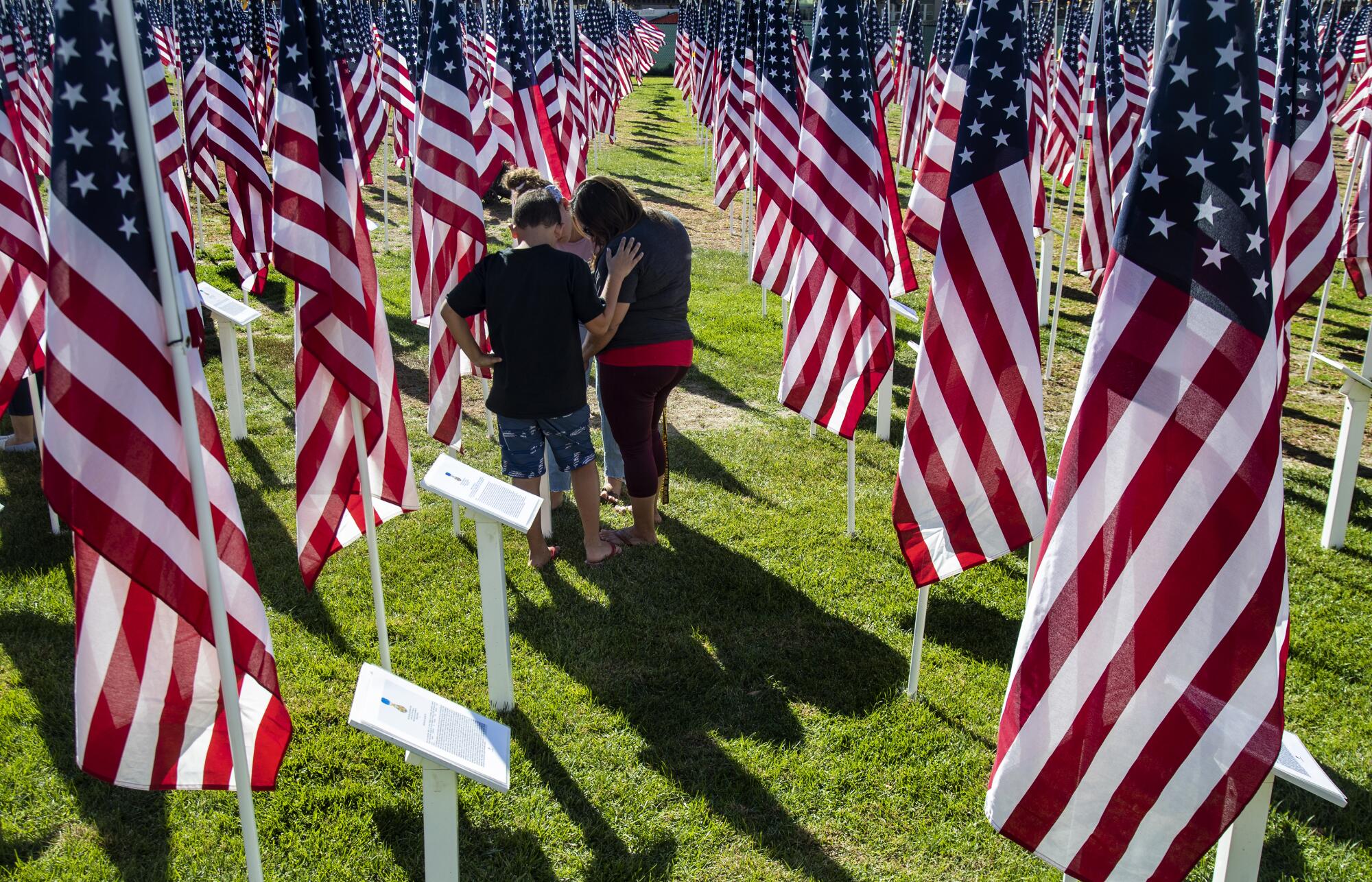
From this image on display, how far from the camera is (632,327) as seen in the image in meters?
6.18

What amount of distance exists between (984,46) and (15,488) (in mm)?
7204

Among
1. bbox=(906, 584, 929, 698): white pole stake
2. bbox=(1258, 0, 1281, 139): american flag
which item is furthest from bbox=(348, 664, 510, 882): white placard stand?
bbox=(1258, 0, 1281, 139): american flag

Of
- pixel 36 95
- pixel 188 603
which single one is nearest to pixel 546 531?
pixel 188 603

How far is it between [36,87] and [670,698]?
14.9m

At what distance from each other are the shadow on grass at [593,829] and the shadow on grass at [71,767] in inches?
61.8

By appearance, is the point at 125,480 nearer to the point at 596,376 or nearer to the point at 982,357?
the point at 982,357

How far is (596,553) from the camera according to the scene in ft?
21.6

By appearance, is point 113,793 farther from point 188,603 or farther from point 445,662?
point 188,603

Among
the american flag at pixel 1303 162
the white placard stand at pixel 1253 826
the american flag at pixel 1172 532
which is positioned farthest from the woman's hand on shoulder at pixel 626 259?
the white placard stand at pixel 1253 826

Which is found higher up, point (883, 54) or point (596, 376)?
point (883, 54)

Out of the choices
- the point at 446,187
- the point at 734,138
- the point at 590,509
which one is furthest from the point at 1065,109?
the point at 590,509

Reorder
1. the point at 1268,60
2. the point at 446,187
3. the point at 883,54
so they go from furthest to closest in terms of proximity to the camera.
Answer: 1. the point at 883,54
2. the point at 1268,60
3. the point at 446,187

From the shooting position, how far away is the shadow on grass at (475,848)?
164 inches

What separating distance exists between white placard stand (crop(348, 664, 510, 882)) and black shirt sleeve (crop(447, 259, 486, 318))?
2463 millimetres
